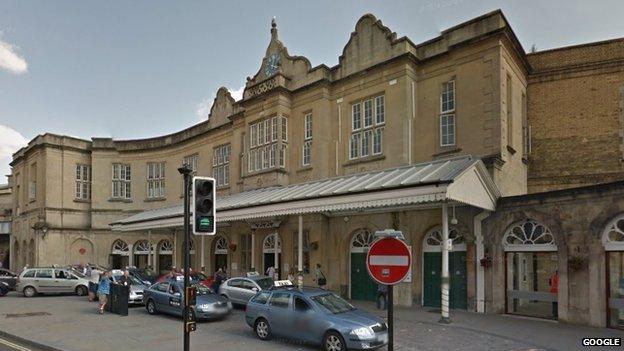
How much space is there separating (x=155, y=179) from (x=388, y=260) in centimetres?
3319

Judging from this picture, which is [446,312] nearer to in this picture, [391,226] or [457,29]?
[391,226]

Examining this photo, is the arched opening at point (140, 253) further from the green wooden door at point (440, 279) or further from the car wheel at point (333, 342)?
the car wheel at point (333, 342)

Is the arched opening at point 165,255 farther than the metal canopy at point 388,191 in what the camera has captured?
Yes

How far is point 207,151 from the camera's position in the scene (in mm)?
32625

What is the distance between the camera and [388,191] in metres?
15.6

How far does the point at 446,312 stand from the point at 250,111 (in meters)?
16.2

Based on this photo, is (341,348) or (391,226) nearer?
(341,348)

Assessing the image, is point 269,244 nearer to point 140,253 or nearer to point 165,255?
point 165,255

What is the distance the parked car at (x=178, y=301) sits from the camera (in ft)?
51.9

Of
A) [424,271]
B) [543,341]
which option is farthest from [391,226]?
[543,341]

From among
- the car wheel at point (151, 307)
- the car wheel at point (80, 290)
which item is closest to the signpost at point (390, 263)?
the car wheel at point (151, 307)

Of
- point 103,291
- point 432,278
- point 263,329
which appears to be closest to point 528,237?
point 432,278

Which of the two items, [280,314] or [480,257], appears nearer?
[280,314]

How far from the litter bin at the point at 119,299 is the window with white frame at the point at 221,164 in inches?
504
